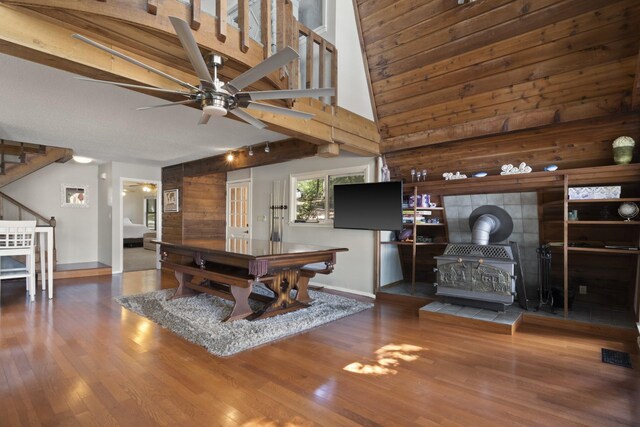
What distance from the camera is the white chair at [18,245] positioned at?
417 centimetres

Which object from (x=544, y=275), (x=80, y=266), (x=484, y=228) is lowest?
(x=80, y=266)

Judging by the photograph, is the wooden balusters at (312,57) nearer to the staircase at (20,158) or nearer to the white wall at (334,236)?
the white wall at (334,236)

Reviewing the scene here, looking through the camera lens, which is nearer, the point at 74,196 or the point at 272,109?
the point at 272,109

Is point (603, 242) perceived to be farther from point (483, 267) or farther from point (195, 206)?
point (195, 206)

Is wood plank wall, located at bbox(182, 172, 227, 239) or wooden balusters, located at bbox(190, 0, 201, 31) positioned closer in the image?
wooden balusters, located at bbox(190, 0, 201, 31)

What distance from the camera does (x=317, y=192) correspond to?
5574mm

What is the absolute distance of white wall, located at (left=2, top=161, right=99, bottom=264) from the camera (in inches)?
257

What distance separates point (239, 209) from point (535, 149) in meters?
5.41

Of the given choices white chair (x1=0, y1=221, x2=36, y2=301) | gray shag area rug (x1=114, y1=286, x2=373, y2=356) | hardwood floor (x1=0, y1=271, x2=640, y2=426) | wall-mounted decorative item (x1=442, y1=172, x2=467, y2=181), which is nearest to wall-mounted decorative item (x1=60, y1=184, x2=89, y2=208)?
white chair (x1=0, y1=221, x2=36, y2=301)

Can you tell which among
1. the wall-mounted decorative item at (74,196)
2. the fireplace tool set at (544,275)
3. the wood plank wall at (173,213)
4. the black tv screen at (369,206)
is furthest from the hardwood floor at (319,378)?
the wall-mounted decorative item at (74,196)

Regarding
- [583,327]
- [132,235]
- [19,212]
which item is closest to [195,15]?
[583,327]

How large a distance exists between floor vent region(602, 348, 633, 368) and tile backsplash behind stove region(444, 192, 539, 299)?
141 centimetres

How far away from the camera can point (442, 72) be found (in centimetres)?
357

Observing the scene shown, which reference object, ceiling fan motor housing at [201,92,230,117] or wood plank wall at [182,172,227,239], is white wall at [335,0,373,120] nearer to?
ceiling fan motor housing at [201,92,230,117]
